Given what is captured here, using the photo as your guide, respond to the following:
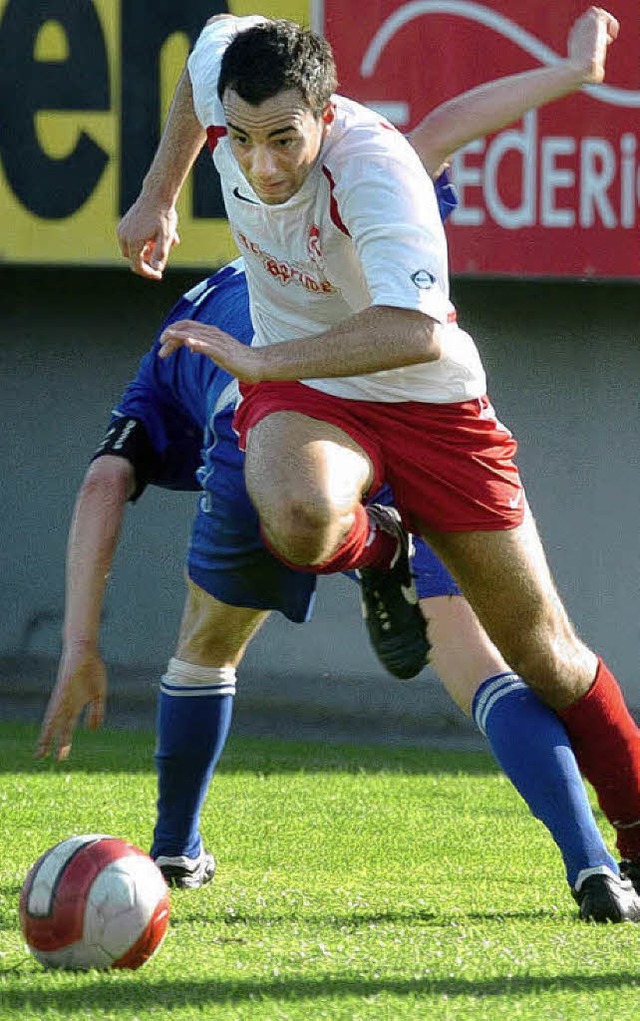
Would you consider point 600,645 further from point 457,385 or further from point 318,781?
point 457,385

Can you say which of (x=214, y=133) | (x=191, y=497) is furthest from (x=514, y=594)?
(x=191, y=497)

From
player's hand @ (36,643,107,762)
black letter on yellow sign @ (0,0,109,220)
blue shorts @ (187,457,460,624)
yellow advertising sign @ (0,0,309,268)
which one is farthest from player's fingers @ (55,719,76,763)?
black letter on yellow sign @ (0,0,109,220)

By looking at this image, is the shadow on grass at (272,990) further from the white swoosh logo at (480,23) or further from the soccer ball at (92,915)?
the white swoosh logo at (480,23)

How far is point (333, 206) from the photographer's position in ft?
12.5

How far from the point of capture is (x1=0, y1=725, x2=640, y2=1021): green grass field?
3217 mm

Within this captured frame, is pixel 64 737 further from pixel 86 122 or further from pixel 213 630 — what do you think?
pixel 86 122

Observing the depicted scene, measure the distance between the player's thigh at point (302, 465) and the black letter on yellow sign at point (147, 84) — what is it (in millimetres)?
4484

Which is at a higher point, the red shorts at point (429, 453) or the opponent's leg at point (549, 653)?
the red shorts at point (429, 453)

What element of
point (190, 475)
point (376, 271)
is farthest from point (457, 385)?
point (190, 475)

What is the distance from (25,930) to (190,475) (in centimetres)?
176

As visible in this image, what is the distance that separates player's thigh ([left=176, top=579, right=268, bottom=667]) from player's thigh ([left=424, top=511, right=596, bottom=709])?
0.68m

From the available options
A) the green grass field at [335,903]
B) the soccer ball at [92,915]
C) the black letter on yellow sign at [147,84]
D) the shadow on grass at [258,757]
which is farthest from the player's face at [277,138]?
the black letter on yellow sign at [147,84]

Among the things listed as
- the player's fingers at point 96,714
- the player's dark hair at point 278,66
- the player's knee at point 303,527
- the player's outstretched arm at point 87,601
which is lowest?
the player's fingers at point 96,714

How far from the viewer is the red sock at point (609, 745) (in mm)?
4180
